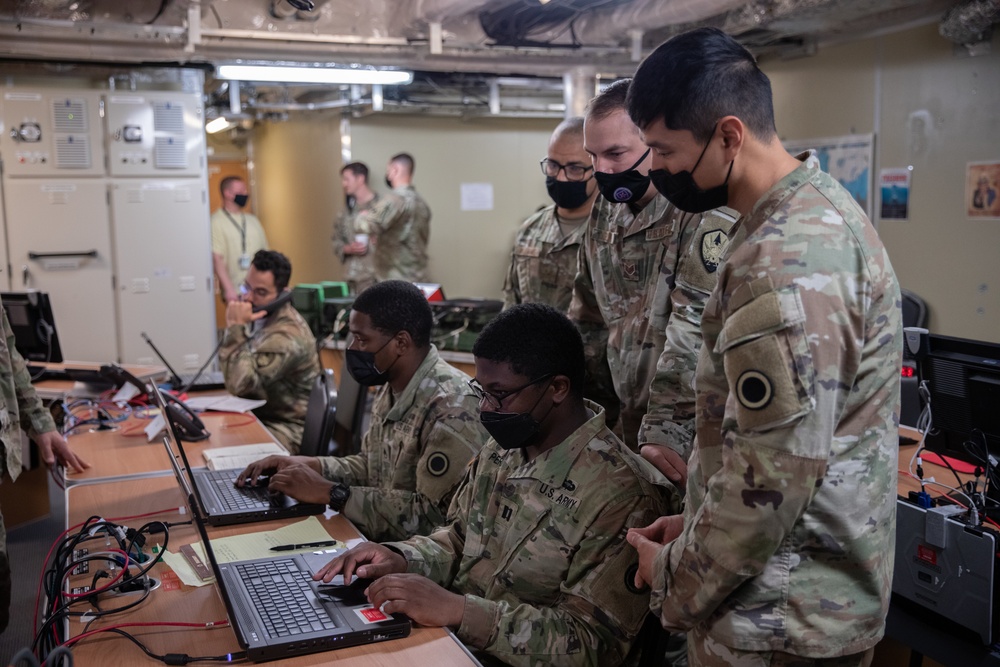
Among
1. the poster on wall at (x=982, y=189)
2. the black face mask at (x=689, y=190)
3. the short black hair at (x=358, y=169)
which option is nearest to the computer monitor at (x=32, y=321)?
the black face mask at (x=689, y=190)

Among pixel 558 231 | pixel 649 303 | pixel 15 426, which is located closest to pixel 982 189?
pixel 558 231

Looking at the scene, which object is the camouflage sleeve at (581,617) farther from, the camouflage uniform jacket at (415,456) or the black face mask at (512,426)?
the camouflage uniform jacket at (415,456)

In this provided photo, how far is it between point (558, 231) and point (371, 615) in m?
1.70

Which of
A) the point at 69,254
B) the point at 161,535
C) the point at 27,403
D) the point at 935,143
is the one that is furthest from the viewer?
the point at 69,254

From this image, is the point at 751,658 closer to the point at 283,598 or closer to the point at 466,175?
the point at 283,598

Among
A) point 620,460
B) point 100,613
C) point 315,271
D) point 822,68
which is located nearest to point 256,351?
point 100,613

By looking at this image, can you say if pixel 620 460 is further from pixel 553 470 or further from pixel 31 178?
pixel 31 178

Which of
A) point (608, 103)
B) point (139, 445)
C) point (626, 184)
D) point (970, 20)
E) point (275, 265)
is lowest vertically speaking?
point (139, 445)

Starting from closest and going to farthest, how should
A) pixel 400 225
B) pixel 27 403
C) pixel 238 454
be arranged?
pixel 27 403 → pixel 238 454 → pixel 400 225

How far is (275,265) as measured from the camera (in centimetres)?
384

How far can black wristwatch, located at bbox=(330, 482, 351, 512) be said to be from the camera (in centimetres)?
215

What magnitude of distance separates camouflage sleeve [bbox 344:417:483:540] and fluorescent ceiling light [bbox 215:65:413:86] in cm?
370

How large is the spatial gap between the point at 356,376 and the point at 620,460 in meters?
1.04

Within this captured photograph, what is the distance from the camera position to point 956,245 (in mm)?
4488
